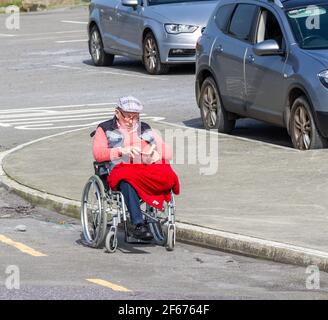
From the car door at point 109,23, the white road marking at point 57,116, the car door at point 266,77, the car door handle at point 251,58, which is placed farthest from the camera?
the car door at point 109,23

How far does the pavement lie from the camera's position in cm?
1152

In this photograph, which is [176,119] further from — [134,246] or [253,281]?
[253,281]

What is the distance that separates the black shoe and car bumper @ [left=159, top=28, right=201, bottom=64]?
40.8ft

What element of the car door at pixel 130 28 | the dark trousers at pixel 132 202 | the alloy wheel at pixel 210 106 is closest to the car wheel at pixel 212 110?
the alloy wheel at pixel 210 106

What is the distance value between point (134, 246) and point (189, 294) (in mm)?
2216

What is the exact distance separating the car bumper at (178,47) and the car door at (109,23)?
6.74 ft

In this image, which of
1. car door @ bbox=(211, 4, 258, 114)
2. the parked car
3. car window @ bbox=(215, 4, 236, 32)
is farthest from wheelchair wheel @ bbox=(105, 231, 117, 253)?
the parked car

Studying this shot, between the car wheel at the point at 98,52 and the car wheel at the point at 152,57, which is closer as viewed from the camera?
the car wheel at the point at 152,57

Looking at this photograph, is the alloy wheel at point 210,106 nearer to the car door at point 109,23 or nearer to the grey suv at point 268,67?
the grey suv at point 268,67

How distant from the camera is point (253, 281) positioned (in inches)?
410

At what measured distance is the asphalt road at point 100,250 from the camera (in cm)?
1004

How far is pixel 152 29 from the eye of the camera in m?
24.5

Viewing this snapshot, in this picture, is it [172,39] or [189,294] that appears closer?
[189,294]
